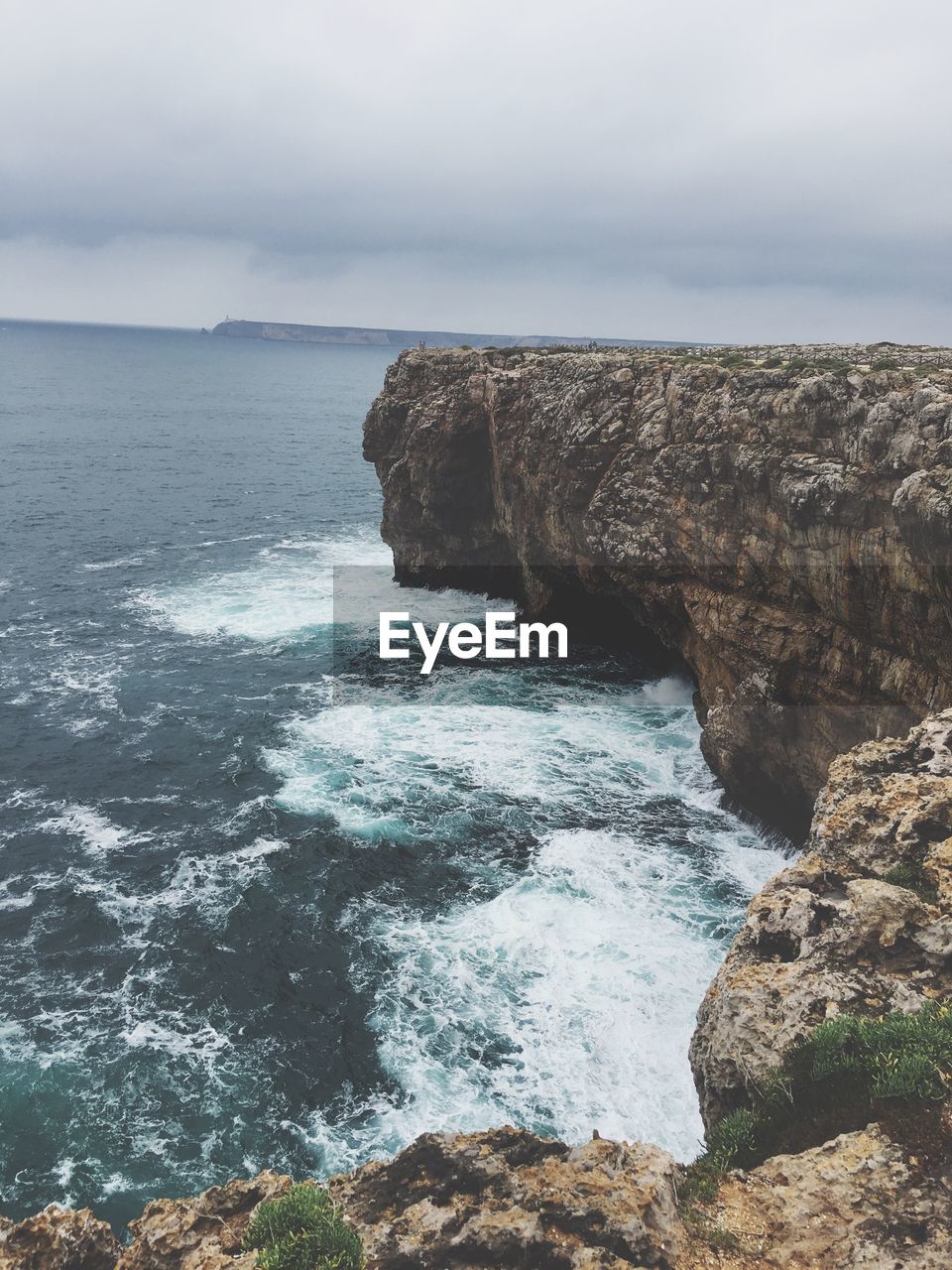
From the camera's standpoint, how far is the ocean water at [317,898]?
913 inches

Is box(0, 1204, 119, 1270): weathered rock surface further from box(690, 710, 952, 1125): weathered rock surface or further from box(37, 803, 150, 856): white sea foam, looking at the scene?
box(37, 803, 150, 856): white sea foam

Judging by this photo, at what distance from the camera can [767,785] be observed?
37.6 meters

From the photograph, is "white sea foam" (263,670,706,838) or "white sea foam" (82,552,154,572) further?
A: "white sea foam" (82,552,154,572)

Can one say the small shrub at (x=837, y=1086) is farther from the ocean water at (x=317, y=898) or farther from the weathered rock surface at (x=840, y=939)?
the ocean water at (x=317, y=898)

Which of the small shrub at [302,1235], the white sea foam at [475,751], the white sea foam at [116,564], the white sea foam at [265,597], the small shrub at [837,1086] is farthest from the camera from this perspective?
the white sea foam at [116,564]

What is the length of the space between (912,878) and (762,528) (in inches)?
908

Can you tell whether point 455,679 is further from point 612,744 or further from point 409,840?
point 409,840

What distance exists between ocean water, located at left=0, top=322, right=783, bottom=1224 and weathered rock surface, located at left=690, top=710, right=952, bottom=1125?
9789mm

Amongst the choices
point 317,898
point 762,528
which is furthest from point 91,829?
point 762,528

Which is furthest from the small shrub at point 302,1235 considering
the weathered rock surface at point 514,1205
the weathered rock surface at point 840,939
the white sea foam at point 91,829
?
the white sea foam at point 91,829

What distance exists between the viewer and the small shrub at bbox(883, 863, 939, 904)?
51.1 ft

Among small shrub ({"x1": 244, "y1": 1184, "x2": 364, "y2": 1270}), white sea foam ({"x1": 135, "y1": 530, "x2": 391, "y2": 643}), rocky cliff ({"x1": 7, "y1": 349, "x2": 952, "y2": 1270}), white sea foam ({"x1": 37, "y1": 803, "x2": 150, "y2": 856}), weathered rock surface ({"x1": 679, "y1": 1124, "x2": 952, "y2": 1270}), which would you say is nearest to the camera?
small shrub ({"x1": 244, "y1": 1184, "x2": 364, "y2": 1270})

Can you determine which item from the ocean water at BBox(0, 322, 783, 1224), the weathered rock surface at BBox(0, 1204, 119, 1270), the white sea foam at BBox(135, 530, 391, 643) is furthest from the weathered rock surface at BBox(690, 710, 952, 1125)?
the white sea foam at BBox(135, 530, 391, 643)

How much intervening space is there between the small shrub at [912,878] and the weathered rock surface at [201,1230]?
12.3 meters
